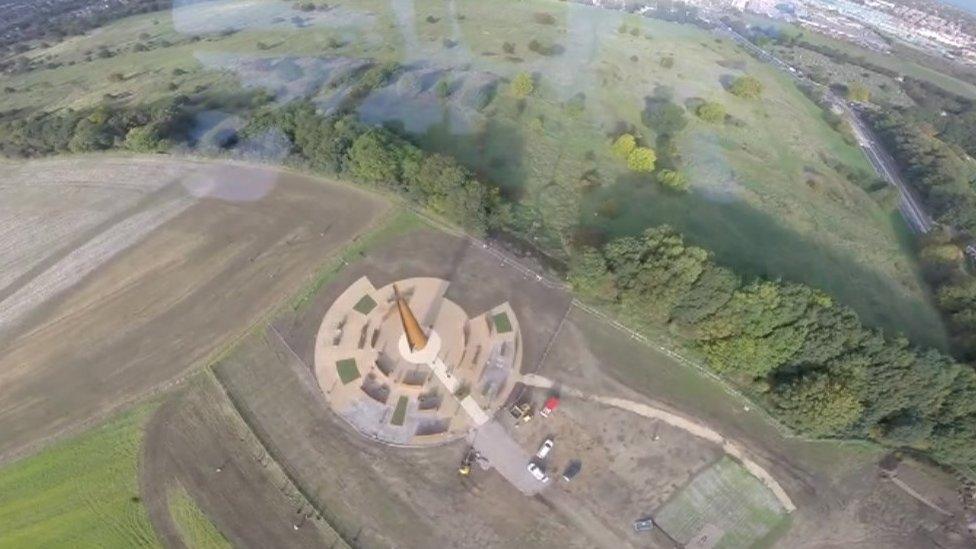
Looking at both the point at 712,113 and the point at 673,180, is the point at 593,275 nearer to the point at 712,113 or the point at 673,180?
the point at 673,180

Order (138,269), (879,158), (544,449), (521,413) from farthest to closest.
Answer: (879,158) < (138,269) < (521,413) < (544,449)

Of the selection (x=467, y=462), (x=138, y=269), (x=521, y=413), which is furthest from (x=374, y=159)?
(x=467, y=462)

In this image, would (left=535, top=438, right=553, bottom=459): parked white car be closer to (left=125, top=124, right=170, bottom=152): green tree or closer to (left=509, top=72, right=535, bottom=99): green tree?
(left=509, top=72, right=535, bottom=99): green tree

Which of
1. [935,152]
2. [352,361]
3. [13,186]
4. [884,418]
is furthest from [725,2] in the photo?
[13,186]

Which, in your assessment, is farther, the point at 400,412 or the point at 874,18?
the point at 874,18

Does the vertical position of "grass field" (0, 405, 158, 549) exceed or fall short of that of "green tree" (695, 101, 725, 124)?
it falls short

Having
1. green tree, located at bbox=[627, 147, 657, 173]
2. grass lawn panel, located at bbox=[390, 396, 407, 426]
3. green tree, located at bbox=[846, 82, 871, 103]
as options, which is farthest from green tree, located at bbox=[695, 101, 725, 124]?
grass lawn panel, located at bbox=[390, 396, 407, 426]
